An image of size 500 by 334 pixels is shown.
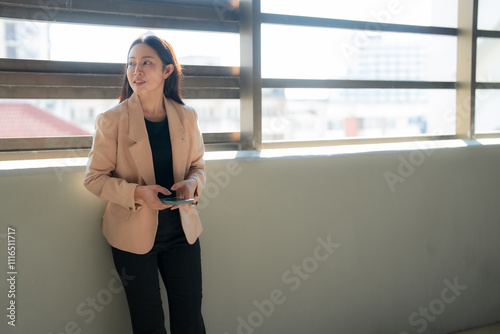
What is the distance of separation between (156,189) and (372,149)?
1.46 meters

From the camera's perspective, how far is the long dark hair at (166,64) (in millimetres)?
1840

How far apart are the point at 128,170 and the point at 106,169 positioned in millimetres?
82

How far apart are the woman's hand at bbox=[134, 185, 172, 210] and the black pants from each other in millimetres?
155

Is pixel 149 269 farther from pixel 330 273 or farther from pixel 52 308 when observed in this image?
pixel 330 273

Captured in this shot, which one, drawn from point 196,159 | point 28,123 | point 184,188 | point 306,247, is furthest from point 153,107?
point 306,247

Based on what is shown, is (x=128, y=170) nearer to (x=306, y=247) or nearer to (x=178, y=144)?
(x=178, y=144)

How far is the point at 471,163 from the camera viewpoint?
296cm

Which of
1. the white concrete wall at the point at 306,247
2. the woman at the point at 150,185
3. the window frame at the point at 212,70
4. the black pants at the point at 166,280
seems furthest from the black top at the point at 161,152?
the window frame at the point at 212,70

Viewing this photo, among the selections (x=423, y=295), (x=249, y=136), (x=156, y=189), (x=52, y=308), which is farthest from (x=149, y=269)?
(x=423, y=295)

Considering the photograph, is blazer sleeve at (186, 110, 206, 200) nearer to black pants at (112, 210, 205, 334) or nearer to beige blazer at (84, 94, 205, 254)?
beige blazer at (84, 94, 205, 254)

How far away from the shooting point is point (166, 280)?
6.39 ft

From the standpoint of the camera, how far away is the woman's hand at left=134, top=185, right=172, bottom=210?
5.60 feet

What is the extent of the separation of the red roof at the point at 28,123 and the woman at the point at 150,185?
1.41 feet

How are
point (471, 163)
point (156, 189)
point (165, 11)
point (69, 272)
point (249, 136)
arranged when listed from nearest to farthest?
point (156, 189)
point (69, 272)
point (165, 11)
point (249, 136)
point (471, 163)
